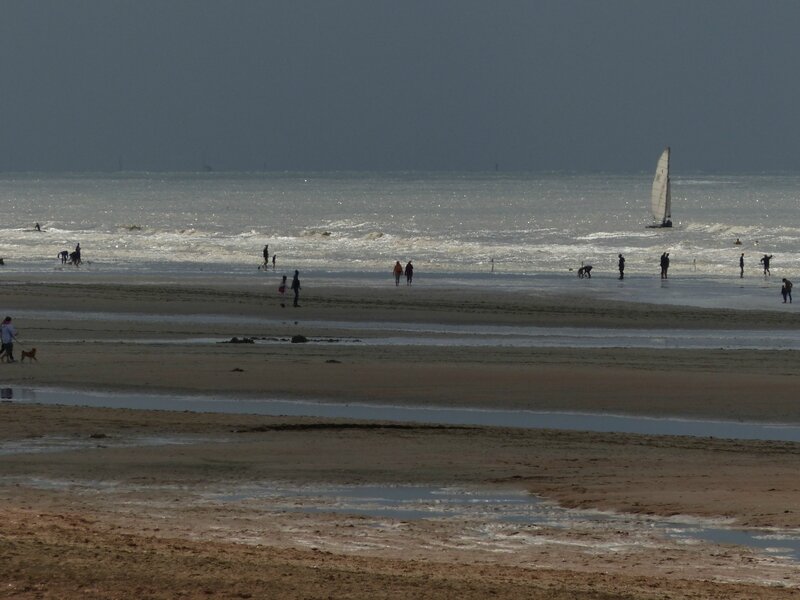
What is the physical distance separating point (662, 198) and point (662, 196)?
191mm

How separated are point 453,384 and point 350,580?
48.9 feet

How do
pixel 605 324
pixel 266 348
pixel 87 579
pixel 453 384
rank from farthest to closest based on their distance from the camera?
pixel 605 324 → pixel 266 348 → pixel 453 384 → pixel 87 579

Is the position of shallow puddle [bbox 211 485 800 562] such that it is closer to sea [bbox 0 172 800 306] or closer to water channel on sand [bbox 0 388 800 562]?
water channel on sand [bbox 0 388 800 562]

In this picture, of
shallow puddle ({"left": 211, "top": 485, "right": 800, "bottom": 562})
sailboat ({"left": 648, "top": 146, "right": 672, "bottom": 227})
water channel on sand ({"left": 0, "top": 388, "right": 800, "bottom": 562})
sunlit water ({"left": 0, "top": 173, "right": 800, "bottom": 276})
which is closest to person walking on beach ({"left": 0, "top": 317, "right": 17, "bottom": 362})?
water channel on sand ({"left": 0, "top": 388, "right": 800, "bottom": 562})

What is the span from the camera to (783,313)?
41.5 metres

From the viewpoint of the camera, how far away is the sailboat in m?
121

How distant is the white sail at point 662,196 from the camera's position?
397 ft

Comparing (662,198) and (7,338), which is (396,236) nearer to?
(662,198)

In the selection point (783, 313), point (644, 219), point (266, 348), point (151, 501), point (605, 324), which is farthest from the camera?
point (644, 219)

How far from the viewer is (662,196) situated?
123188 millimetres

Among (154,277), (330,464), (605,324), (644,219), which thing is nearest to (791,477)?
(330,464)

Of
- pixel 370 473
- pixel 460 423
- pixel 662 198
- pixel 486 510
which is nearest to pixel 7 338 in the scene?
pixel 460 423

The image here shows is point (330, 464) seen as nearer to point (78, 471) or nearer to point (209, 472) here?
point (209, 472)

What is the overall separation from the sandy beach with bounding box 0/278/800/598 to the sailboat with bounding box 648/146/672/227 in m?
89.7
